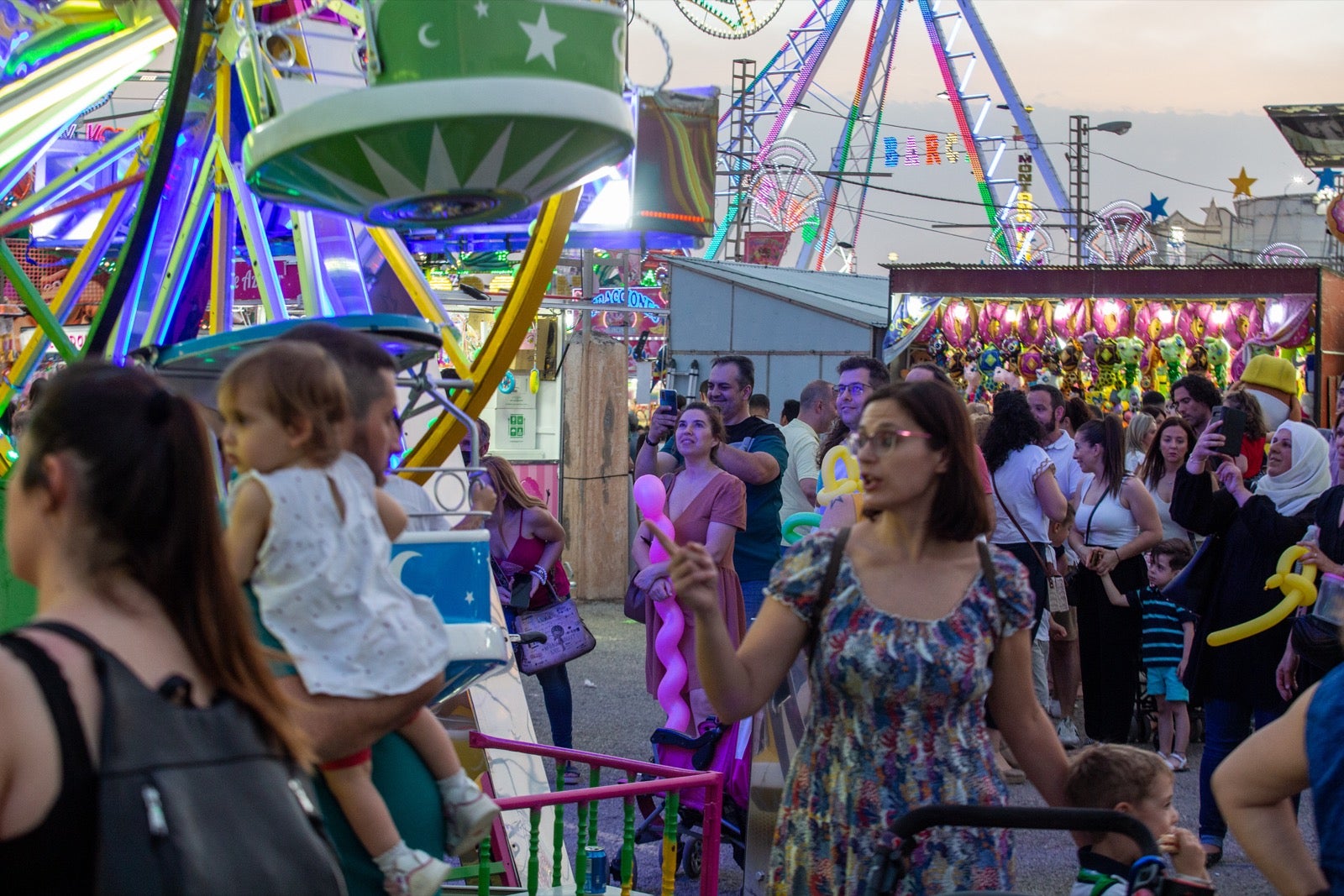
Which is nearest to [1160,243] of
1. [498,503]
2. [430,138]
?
[498,503]

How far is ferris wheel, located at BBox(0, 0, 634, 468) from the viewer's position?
10.2 feet

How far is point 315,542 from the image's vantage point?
7.14 ft

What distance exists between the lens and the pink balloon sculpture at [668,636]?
5.74m

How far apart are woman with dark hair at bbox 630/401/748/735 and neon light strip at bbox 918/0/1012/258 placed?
98.4 feet

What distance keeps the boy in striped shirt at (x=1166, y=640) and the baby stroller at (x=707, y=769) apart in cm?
265

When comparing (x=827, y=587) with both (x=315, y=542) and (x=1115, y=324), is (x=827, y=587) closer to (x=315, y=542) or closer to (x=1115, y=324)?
(x=315, y=542)

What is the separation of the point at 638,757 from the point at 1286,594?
3359mm

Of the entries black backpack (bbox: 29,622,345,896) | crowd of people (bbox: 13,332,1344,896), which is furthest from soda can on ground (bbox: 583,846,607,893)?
black backpack (bbox: 29,622,345,896)

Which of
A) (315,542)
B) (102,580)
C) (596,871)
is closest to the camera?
(102,580)

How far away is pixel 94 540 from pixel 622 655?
337 inches

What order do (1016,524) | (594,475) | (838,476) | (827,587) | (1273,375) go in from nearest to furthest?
1. (827,587)
2. (838,476)
3. (1016,524)
4. (1273,375)
5. (594,475)

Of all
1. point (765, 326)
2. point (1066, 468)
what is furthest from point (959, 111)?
point (1066, 468)

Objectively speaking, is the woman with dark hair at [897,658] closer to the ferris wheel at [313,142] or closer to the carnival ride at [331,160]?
the carnival ride at [331,160]

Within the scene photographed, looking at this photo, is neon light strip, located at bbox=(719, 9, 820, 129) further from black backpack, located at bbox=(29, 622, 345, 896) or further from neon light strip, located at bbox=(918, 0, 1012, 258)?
black backpack, located at bbox=(29, 622, 345, 896)
